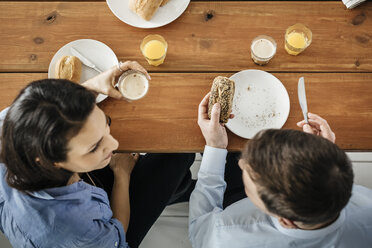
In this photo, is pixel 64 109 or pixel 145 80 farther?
pixel 145 80

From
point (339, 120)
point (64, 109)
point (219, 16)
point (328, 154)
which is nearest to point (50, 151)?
point (64, 109)

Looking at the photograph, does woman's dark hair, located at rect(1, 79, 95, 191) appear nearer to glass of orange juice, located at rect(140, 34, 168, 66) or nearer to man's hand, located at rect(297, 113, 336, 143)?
glass of orange juice, located at rect(140, 34, 168, 66)

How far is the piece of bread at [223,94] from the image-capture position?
1.24 metres

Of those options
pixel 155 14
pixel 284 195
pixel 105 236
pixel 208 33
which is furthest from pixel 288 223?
pixel 155 14

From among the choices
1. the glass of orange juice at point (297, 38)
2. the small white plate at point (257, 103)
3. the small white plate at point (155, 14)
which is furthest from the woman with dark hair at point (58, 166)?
the glass of orange juice at point (297, 38)

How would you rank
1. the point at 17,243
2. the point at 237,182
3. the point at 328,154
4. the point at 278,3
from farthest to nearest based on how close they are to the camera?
the point at 237,182 < the point at 278,3 < the point at 17,243 < the point at 328,154

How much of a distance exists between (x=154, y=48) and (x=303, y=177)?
0.86 meters

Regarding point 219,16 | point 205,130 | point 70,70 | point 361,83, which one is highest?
point 219,16

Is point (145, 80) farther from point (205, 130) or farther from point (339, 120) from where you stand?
point (339, 120)

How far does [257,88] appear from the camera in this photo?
137 centimetres

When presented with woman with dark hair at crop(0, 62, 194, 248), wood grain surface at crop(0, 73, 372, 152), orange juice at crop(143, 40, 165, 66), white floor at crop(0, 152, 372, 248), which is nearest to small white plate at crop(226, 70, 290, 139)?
wood grain surface at crop(0, 73, 372, 152)

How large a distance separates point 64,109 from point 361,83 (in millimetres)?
1244

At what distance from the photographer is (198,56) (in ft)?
4.58

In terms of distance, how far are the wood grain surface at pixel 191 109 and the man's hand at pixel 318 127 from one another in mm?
59
